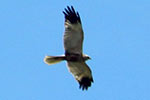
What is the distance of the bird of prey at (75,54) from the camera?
23.0 metres

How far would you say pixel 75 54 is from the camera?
23422mm

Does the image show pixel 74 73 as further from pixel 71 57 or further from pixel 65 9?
pixel 65 9

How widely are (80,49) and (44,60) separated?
1261 millimetres

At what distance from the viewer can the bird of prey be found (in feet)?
75.6

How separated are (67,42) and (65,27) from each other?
1.72ft

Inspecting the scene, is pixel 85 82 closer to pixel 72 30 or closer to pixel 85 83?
pixel 85 83

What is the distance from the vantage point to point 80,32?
2298cm

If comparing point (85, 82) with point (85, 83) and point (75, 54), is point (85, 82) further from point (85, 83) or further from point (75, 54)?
Answer: point (75, 54)

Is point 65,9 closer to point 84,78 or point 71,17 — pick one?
point 71,17

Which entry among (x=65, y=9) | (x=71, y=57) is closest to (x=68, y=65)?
(x=71, y=57)

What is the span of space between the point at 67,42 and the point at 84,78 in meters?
1.58

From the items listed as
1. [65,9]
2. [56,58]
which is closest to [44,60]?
[56,58]

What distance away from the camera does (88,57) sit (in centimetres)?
2342

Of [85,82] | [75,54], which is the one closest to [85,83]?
[85,82]
